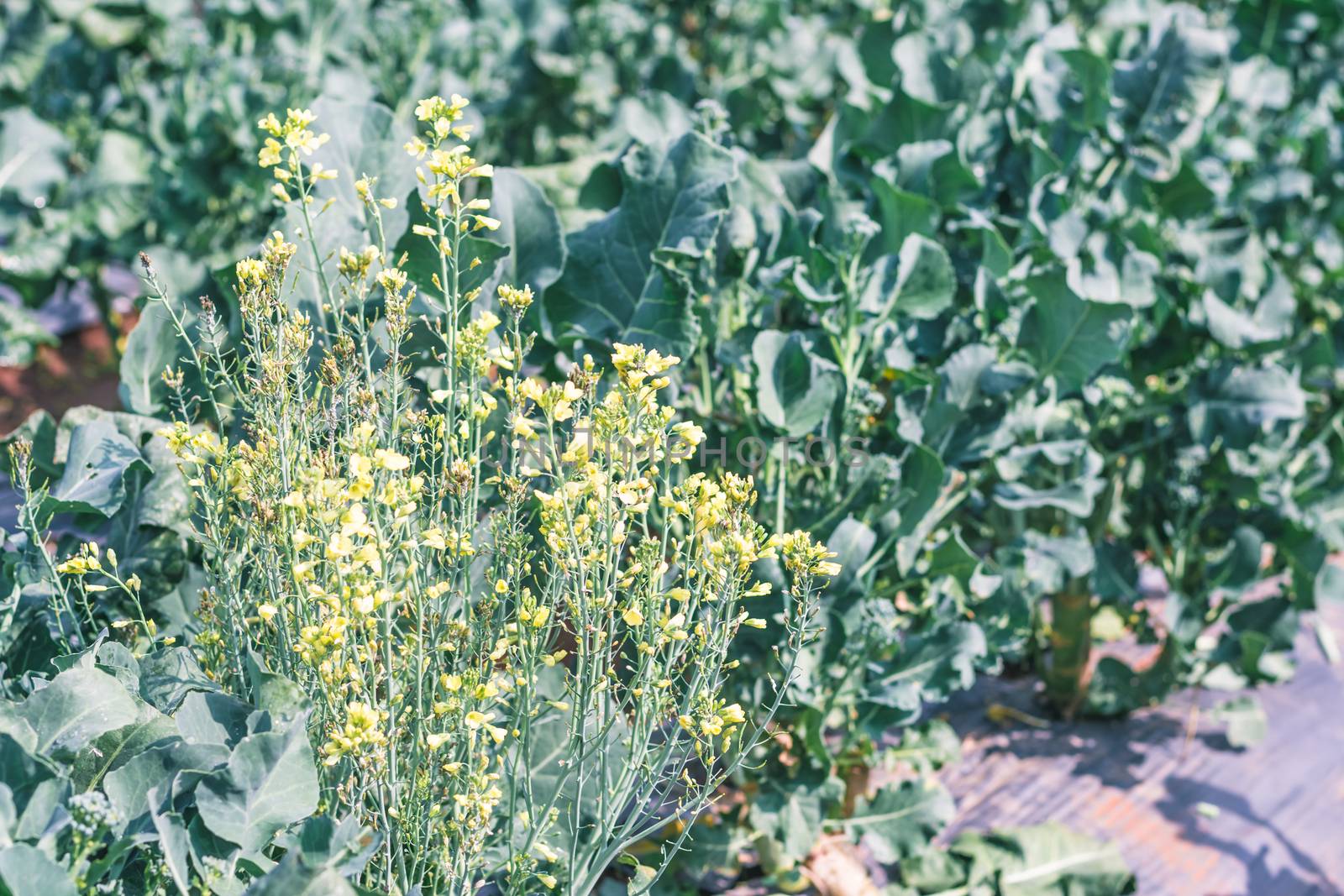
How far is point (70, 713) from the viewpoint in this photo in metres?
1.62

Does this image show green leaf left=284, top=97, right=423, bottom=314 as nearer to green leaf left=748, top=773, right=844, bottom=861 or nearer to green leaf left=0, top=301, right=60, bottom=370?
green leaf left=748, top=773, right=844, bottom=861

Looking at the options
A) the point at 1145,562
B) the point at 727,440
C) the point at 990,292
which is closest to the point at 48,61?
the point at 727,440

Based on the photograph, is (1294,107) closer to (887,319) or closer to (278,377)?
(887,319)

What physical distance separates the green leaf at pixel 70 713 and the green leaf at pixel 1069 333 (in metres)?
2.04

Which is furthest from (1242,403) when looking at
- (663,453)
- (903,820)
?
(663,453)

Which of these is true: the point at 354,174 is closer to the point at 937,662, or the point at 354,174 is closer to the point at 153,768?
the point at 153,768

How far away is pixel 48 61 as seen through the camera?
4.74 meters

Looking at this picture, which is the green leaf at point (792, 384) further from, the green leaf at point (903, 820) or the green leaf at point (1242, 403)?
the green leaf at point (1242, 403)

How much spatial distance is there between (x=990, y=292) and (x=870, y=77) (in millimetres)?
1140

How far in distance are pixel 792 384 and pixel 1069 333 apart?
74 cm

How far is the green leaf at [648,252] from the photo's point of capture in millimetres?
2361

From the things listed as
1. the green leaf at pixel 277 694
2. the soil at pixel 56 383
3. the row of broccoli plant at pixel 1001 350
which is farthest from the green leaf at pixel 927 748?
the soil at pixel 56 383

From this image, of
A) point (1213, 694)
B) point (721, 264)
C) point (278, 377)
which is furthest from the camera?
point (1213, 694)

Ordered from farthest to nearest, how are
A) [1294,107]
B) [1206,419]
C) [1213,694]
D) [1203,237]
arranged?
[1294,107], [1213,694], [1203,237], [1206,419]
